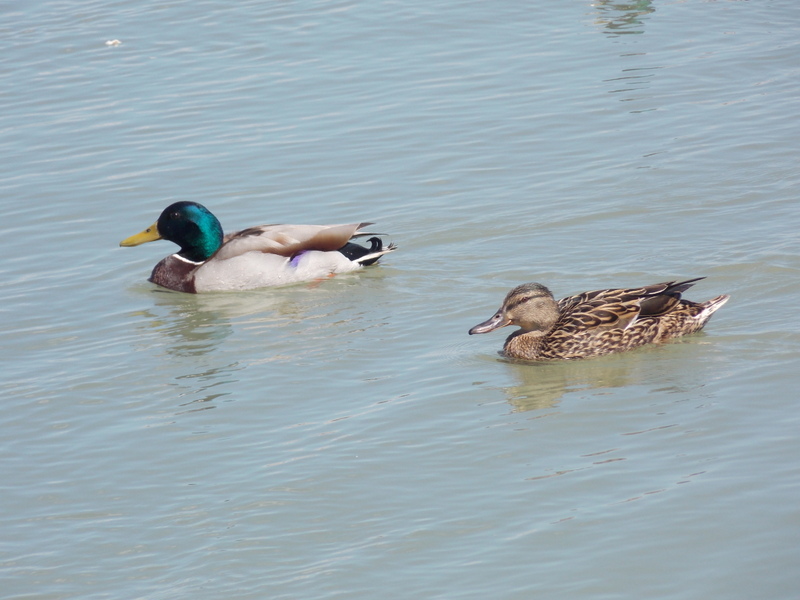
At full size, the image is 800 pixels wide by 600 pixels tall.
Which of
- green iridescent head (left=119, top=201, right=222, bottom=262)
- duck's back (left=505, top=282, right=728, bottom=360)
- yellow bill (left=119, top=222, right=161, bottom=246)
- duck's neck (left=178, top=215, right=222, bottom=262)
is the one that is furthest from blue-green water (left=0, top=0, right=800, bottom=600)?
duck's neck (left=178, top=215, right=222, bottom=262)

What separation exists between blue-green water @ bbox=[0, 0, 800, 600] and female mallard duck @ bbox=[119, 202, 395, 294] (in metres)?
0.21

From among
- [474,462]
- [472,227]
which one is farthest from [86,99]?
[474,462]

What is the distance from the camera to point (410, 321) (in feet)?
35.0

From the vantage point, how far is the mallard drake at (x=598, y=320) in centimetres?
955

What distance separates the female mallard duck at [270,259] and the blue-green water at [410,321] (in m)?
0.21

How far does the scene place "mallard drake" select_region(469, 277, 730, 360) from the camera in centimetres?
955

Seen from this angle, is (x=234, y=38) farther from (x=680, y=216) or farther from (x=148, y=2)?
(x=680, y=216)

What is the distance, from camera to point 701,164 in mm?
13984

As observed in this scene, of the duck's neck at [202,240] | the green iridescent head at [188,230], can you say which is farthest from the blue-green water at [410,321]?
the duck's neck at [202,240]

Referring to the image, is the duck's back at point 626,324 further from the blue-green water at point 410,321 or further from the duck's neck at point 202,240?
the duck's neck at point 202,240

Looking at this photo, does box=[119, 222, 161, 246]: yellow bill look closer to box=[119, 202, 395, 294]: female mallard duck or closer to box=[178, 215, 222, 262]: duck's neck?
box=[119, 202, 395, 294]: female mallard duck

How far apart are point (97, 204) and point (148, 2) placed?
39.6ft

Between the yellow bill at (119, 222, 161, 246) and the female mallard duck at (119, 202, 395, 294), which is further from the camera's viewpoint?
the yellow bill at (119, 222, 161, 246)

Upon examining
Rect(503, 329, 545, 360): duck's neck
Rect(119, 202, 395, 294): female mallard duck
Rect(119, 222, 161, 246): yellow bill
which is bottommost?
Rect(503, 329, 545, 360): duck's neck
